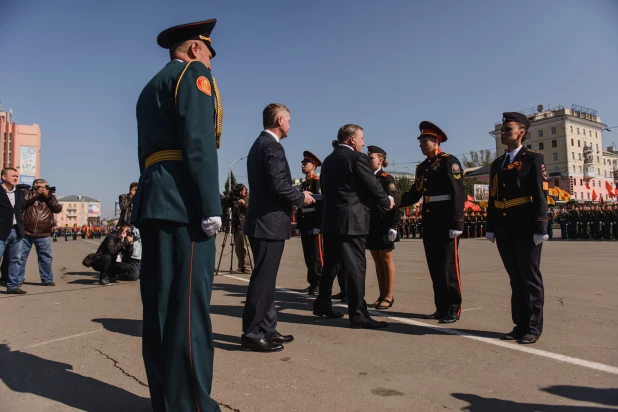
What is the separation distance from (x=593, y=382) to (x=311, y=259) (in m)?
4.67

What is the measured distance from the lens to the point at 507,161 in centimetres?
463

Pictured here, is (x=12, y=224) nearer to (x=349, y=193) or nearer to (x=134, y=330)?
(x=134, y=330)

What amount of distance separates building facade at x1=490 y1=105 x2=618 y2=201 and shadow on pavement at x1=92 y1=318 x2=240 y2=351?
94.9 metres

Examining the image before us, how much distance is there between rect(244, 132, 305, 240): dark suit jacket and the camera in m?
4.27

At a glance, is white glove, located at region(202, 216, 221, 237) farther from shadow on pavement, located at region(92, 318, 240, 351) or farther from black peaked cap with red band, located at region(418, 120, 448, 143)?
black peaked cap with red band, located at region(418, 120, 448, 143)

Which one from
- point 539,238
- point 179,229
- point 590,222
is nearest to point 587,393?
point 539,238

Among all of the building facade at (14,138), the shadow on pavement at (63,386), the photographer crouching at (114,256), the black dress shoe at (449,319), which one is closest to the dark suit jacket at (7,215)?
the photographer crouching at (114,256)

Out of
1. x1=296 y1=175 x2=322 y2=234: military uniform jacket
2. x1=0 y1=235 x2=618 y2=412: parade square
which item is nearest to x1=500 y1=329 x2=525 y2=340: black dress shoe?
x1=0 y1=235 x2=618 y2=412: parade square

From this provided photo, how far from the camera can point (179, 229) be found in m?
2.66

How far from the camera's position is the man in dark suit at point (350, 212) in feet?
15.9

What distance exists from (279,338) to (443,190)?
244cm

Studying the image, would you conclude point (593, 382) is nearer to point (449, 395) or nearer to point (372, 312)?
point (449, 395)

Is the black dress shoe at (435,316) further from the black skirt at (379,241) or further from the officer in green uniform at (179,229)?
the officer in green uniform at (179,229)

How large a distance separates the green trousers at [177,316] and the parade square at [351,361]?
42cm
